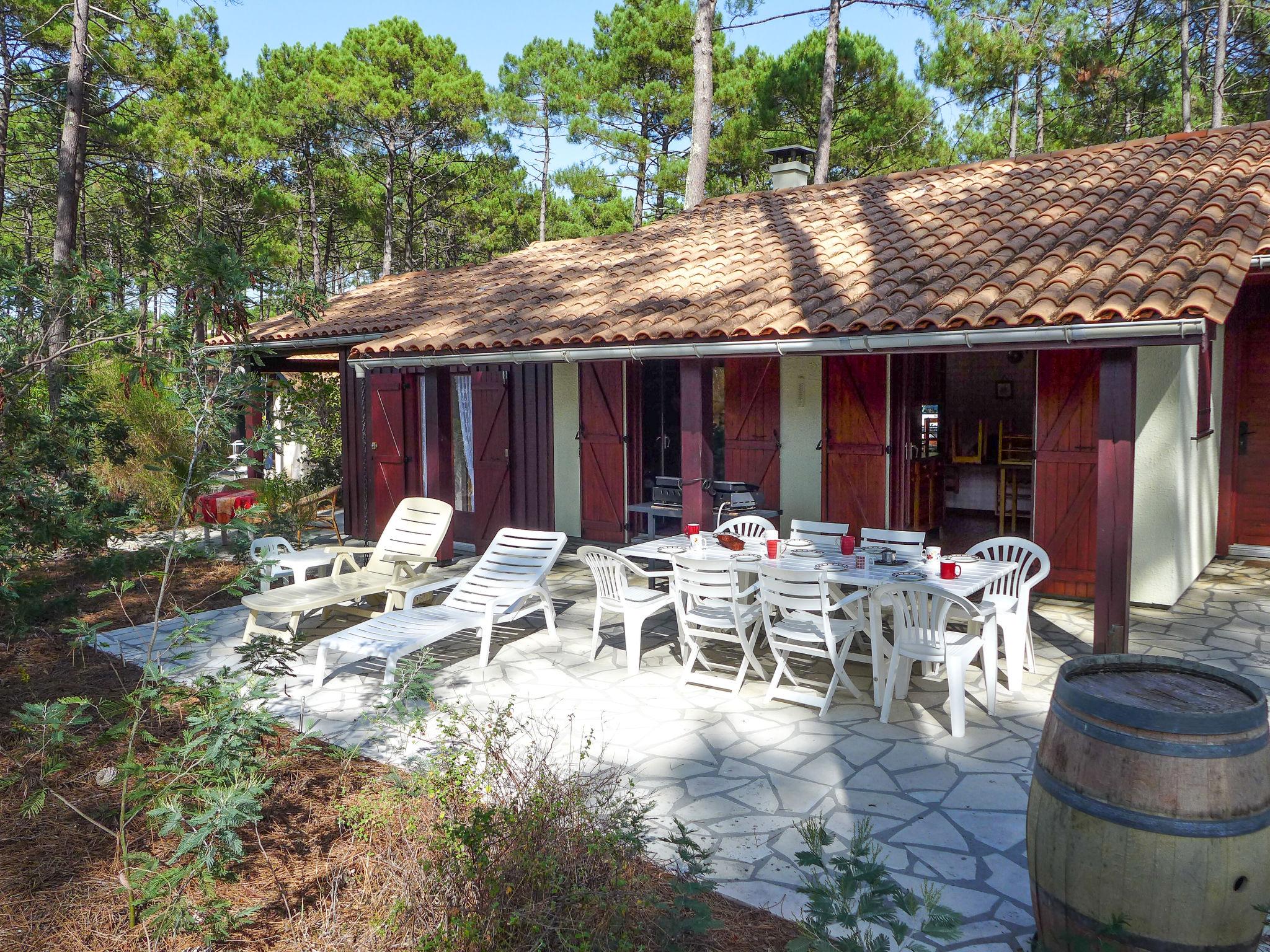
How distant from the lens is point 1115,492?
17.5 feet

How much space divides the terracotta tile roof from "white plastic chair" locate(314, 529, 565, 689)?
191 cm

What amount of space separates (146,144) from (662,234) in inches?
485

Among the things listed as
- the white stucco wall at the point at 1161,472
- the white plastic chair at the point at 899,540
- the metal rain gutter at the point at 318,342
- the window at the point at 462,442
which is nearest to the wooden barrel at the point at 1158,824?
the white plastic chair at the point at 899,540

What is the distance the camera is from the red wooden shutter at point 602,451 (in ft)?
34.1

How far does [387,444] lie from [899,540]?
6.50 m

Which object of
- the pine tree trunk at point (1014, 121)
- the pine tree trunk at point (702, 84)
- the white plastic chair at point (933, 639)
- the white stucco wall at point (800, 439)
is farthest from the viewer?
the pine tree trunk at point (1014, 121)

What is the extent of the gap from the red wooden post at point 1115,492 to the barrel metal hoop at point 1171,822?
3.23 m

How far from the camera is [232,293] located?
3910 mm

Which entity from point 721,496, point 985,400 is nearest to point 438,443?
point 721,496

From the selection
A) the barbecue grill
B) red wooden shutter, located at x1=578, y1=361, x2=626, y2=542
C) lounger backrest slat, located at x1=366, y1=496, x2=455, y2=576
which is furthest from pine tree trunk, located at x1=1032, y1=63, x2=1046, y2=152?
lounger backrest slat, located at x1=366, y1=496, x2=455, y2=576

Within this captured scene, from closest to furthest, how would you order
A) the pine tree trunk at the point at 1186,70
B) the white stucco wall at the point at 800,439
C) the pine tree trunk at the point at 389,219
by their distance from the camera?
1. the white stucco wall at the point at 800,439
2. the pine tree trunk at the point at 1186,70
3. the pine tree trunk at the point at 389,219

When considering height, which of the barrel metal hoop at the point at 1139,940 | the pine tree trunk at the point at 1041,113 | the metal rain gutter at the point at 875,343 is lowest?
the barrel metal hoop at the point at 1139,940

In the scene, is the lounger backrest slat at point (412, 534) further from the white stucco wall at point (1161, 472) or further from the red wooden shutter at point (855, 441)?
the white stucco wall at point (1161, 472)

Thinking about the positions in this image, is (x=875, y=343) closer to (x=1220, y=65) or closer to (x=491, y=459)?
(x=491, y=459)
